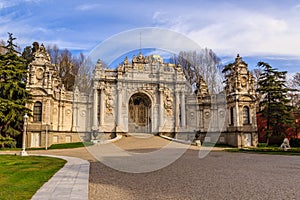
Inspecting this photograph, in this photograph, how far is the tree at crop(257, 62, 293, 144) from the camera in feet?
97.5

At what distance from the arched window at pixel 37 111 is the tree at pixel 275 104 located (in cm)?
2383

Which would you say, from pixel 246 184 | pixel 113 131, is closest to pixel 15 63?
pixel 113 131

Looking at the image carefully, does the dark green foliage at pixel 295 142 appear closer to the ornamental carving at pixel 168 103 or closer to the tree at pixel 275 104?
the tree at pixel 275 104

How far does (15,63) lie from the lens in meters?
27.8

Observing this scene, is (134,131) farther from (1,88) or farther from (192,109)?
(1,88)

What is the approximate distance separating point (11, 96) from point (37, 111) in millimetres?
3856

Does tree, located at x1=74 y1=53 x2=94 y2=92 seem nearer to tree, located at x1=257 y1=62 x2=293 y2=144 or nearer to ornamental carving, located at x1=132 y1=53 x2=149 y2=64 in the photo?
ornamental carving, located at x1=132 y1=53 x2=149 y2=64

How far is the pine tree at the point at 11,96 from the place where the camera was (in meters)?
25.5

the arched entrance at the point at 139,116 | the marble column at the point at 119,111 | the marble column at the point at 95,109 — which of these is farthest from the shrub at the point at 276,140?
the marble column at the point at 95,109

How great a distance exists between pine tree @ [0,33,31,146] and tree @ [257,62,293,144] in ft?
81.5

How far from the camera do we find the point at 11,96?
26.2 meters

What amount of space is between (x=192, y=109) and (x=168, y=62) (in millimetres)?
7295

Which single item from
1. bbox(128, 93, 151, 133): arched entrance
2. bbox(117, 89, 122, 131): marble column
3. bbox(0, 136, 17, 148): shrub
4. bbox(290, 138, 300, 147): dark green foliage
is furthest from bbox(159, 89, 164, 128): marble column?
bbox(0, 136, 17, 148): shrub

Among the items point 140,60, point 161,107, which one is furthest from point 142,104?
point 140,60
